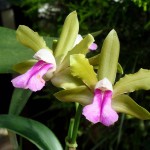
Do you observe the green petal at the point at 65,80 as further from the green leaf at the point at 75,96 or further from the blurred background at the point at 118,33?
the blurred background at the point at 118,33

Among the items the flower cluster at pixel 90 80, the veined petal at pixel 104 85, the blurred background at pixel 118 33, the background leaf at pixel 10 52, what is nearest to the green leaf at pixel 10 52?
the background leaf at pixel 10 52

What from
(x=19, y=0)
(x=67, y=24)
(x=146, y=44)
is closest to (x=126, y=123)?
(x=146, y=44)

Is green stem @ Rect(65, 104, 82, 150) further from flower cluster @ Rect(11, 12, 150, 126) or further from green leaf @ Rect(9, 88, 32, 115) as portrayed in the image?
green leaf @ Rect(9, 88, 32, 115)

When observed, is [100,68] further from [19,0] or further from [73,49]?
[19,0]

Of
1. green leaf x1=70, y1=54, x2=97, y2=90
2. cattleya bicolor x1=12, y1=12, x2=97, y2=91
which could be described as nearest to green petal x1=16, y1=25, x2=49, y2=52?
cattleya bicolor x1=12, y1=12, x2=97, y2=91

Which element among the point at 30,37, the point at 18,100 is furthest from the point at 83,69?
the point at 18,100

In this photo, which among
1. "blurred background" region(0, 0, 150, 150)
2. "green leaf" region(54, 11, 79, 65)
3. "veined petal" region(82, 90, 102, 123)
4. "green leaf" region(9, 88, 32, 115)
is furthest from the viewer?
"blurred background" region(0, 0, 150, 150)

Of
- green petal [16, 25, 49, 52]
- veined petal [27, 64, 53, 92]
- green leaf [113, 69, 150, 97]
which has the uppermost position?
green petal [16, 25, 49, 52]
